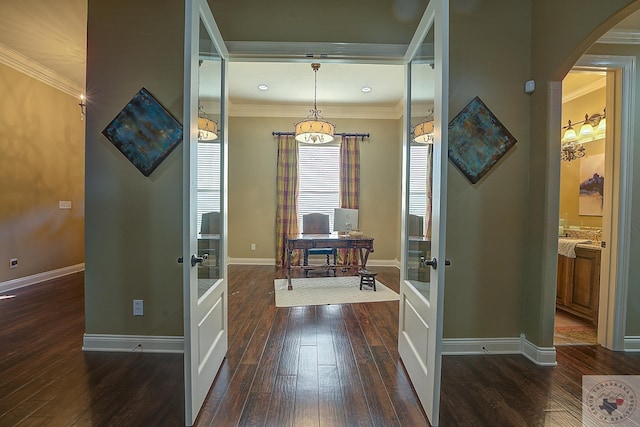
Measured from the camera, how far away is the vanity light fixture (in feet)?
5.76

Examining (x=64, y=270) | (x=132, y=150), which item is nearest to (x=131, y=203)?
(x=132, y=150)

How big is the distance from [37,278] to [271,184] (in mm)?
3979

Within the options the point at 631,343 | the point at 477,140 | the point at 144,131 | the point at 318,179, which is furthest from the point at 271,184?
the point at 631,343

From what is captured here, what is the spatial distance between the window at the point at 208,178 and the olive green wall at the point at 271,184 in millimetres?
3936

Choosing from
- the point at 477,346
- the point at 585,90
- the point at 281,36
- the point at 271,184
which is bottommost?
the point at 477,346

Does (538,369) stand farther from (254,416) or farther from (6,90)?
(6,90)

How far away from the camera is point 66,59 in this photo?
3.96 metres

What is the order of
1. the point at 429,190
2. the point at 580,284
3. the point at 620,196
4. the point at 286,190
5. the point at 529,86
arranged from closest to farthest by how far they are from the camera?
the point at 429,190 < the point at 529,86 < the point at 620,196 < the point at 580,284 < the point at 286,190

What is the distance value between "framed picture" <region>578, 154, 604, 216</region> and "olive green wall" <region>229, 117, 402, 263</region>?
290 centimetres

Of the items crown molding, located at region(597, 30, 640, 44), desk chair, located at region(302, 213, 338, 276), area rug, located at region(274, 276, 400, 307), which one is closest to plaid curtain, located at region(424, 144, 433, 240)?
crown molding, located at region(597, 30, 640, 44)

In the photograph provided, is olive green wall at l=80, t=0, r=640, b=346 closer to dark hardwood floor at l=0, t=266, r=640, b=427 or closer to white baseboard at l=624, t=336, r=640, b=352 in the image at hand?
dark hardwood floor at l=0, t=266, r=640, b=427

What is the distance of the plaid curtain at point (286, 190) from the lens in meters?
5.96

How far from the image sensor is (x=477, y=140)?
91.5 inches

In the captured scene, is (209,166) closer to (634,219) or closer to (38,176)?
(634,219)
